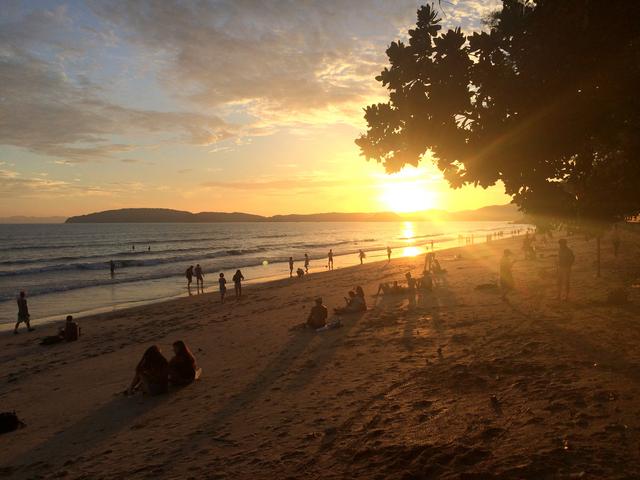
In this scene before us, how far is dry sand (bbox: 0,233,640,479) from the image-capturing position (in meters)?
4.98

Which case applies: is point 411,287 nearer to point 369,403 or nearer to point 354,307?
point 354,307

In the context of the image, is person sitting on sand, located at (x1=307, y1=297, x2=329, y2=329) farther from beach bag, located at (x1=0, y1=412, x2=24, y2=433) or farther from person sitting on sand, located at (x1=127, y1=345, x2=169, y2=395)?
beach bag, located at (x1=0, y1=412, x2=24, y2=433)

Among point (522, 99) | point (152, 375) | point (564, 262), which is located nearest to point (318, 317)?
point (152, 375)

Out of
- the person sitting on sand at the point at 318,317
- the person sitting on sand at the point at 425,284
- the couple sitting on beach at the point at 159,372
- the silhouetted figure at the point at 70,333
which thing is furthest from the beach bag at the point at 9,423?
the person sitting on sand at the point at 425,284

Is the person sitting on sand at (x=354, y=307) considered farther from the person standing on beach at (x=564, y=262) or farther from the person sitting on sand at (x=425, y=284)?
the person standing on beach at (x=564, y=262)

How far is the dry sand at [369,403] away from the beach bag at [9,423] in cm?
16

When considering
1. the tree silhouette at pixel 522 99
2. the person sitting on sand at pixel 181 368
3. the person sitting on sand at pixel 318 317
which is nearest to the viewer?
the tree silhouette at pixel 522 99

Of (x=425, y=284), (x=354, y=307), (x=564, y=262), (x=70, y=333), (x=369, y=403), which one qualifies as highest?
(x=564, y=262)

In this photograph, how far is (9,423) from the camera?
25.2ft

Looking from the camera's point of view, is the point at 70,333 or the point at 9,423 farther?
the point at 70,333

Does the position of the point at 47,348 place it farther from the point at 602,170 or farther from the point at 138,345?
the point at 602,170

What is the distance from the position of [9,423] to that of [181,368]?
2927mm

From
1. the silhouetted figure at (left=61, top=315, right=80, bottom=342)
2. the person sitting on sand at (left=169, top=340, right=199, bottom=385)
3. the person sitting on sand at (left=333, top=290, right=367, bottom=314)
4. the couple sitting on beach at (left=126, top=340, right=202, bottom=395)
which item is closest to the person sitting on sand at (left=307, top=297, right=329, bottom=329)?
the person sitting on sand at (left=333, top=290, right=367, bottom=314)

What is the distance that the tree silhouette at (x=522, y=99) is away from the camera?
20.3 ft
